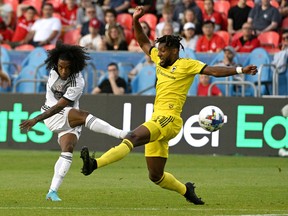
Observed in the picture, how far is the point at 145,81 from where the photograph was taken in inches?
897

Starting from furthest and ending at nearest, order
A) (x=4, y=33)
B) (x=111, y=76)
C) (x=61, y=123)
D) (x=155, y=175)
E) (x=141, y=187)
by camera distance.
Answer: (x=4, y=33) → (x=111, y=76) → (x=141, y=187) → (x=61, y=123) → (x=155, y=175)

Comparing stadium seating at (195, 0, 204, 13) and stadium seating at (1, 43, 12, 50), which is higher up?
stadium seating at (195, 0, 204, 13)

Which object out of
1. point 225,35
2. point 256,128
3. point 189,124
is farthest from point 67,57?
point 225,35

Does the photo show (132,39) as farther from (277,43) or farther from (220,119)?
(220,119)

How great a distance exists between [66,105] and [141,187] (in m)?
2.66

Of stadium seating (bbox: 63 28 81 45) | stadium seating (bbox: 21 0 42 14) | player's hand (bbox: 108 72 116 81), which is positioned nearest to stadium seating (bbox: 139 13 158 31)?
stadium seating (bbox: 63 28 81 45)

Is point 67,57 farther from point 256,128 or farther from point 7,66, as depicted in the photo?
point 7,66

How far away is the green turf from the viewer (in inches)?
447

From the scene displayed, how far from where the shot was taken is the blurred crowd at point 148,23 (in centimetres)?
2341

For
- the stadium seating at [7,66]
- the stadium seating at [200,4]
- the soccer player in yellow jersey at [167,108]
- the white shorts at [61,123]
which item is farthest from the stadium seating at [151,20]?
the soccer player in yellow jersey at [167,108]

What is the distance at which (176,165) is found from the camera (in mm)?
18453

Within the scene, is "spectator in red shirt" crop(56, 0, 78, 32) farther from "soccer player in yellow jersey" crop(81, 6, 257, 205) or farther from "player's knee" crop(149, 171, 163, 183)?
"player's knee" crop(149, 171, 163, 183)

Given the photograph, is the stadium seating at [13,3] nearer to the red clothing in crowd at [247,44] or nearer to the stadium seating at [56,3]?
the stadium seating at [56,3]

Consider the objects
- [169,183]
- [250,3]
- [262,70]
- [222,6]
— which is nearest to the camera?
[169,183]
